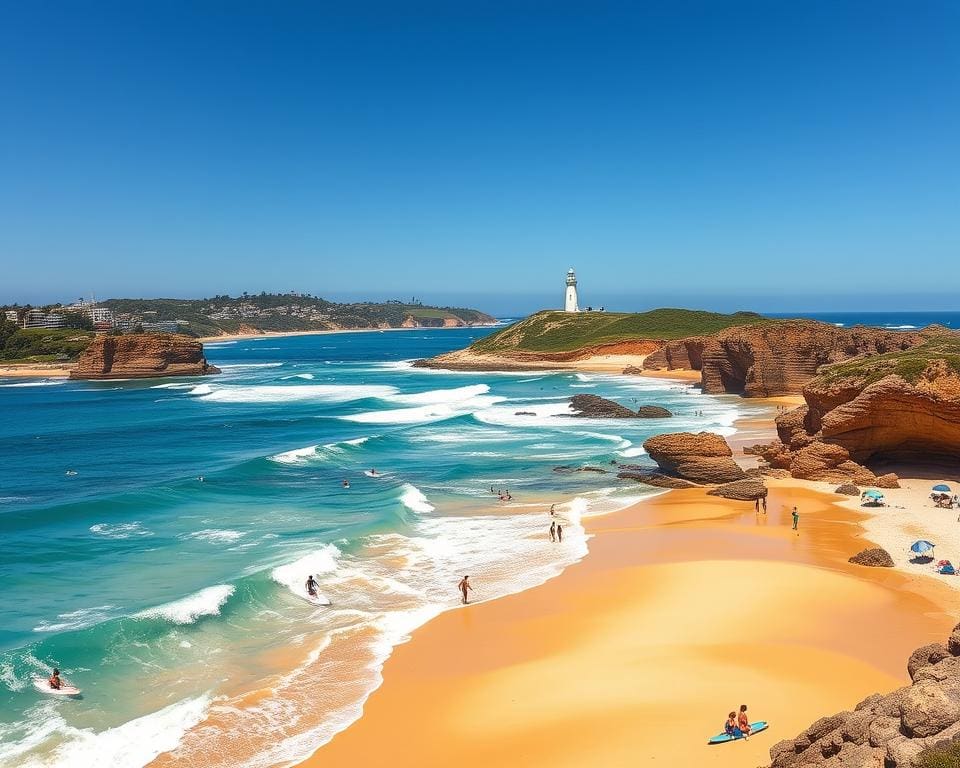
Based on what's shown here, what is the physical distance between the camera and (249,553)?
69.1ft

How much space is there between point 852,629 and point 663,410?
3387 cm

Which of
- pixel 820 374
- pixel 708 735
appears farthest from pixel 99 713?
pixel 820 374

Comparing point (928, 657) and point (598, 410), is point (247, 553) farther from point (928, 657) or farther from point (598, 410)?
point (598, 410)

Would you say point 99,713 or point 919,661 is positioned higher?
point 919,661

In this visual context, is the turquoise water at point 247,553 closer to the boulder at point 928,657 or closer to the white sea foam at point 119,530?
the white sea foam at point 119,530

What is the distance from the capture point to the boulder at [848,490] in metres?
26.0

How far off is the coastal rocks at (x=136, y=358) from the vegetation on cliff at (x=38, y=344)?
20.9 meters

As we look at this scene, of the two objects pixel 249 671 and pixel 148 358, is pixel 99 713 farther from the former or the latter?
pixel 148 358

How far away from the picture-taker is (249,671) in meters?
14.3

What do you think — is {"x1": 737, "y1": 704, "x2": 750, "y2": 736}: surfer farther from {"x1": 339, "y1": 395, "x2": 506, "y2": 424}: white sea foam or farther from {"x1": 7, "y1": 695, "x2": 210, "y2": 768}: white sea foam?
{"x1": 339, "y1": 395, "x2": 506, "y2": 424}: white sea foam

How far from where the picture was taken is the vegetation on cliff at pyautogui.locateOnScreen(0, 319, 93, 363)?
105125 mm

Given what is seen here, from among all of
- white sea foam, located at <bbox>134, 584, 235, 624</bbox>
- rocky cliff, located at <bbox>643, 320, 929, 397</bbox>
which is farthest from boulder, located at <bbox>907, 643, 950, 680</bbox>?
rocky cliff, located at <bbox>643, 320, 929, 397</bbox>

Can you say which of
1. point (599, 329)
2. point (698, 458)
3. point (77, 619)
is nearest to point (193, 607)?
point (77, 619)

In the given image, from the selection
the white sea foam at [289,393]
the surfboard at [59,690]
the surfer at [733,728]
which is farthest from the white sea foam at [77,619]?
the white sea foam at [289,393]
